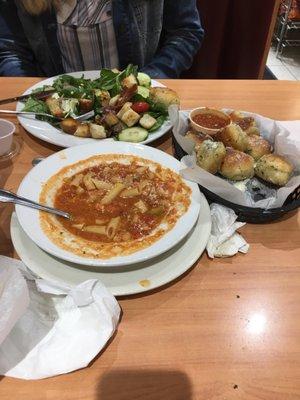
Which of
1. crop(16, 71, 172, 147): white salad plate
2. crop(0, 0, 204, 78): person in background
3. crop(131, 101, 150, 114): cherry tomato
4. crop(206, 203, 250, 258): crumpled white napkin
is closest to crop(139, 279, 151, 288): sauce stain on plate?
crop(206, 203, 250, 258): crumpled white napkin

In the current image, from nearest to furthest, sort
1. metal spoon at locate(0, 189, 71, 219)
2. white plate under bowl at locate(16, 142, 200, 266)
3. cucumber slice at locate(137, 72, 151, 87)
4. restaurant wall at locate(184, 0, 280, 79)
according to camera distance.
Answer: white plate under bowl at locate(16, 142, 200, 266), metal spoon at locate(0, 189, 71, 219), cucumber slice at locate(137, 72, 151, 87), restaurant wall at locate(184, 0, 280, 79)

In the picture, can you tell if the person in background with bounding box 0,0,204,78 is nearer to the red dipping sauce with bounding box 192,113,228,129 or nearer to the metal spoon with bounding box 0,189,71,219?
the red dipping sauce with bounding box 192,113,228,129

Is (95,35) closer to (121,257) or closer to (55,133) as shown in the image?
(55,133)

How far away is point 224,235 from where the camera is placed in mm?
1078

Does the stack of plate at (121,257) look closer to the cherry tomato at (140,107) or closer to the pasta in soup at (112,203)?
the pasta in soup at (112,203)

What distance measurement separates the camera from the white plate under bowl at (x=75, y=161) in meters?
0.93

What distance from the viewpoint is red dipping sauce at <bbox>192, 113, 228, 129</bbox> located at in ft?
4.61

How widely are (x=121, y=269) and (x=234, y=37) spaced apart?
7.56 ft

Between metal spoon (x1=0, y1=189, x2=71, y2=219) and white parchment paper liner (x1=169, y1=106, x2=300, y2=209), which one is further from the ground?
metal spoon (x1=0, y1=189, x2=71, y2=219)

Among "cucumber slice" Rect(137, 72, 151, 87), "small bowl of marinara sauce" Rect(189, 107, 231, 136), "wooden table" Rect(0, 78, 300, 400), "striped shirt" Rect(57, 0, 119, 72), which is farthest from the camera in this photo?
"striped shirt" Rect(57, 0, 119, 72)

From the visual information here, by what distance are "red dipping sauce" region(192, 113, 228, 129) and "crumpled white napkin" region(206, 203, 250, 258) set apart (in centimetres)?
38

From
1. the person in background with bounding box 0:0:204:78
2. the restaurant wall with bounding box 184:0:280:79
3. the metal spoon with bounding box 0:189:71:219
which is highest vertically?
the metal spoon with bounding box 0:189:71:219

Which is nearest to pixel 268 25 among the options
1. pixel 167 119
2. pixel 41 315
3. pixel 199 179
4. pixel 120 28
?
pixel 120 28

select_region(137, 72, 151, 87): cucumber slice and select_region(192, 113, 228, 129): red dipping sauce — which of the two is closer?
select_region(192, 113, 228, 129): red dipping sauce
